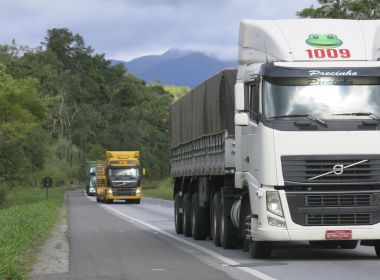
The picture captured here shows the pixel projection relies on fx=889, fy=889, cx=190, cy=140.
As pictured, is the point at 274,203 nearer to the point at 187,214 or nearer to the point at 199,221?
the point at 199,221

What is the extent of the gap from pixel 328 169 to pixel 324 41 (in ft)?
7.25

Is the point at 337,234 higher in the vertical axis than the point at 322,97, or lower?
lower

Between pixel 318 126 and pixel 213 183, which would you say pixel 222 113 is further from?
pixel 318 126

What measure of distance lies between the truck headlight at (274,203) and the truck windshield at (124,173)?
44.7m

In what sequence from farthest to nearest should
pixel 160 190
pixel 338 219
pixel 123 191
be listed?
pixel 160 190 → pixel 123 191 → pixel 338 219

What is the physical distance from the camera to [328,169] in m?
13.9

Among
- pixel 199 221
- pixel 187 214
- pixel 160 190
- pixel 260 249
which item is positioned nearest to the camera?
pixel 260 249

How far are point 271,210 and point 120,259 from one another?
339 cm

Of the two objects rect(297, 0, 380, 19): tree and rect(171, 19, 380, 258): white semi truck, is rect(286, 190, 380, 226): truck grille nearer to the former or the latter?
rect(171, 19, 380, 258): white semi truck

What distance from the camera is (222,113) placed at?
17.1 m

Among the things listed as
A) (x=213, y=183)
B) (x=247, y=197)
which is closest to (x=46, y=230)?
(x=213, y=183)

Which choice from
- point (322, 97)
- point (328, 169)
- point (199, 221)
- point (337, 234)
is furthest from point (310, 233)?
point (199, 221)

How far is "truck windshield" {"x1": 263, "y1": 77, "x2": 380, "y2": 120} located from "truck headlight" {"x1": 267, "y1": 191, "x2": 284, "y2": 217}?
1200mm

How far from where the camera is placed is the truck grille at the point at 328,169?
546 inches
